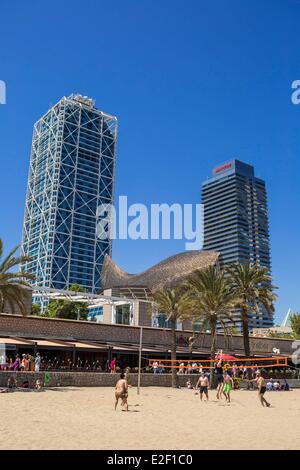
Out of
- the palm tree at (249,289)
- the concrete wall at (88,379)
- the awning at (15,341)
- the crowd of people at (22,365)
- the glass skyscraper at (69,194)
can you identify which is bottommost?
the concrete wall at (88,379)

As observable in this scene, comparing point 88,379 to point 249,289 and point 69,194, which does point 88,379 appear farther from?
point 69,194

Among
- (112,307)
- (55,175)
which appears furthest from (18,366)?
(55,175)

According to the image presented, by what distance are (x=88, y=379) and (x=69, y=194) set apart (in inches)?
5658

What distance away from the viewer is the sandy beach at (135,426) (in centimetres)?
1030

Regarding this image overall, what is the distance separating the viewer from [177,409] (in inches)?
739

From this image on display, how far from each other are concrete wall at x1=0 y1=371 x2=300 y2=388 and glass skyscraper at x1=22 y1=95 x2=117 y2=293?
127078 mm

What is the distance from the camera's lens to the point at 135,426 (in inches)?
516

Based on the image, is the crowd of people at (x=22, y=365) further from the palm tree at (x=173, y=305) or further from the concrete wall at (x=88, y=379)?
the palm tree at (x=173, y=305)

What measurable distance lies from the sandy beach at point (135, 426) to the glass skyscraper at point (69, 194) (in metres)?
140

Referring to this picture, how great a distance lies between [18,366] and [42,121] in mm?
169211

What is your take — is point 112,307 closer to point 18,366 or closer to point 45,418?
point 18,366

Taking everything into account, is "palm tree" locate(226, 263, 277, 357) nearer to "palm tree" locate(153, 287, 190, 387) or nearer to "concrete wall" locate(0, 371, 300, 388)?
"palm tree" locate(153, 287, 190, 387)

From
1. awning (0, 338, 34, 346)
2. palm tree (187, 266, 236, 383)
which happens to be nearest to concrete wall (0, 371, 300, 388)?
palm tree (187, 266, 236, 383)

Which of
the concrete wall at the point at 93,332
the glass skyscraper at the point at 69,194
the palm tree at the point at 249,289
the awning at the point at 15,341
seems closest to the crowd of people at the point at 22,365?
the awning at the point at 15,341
